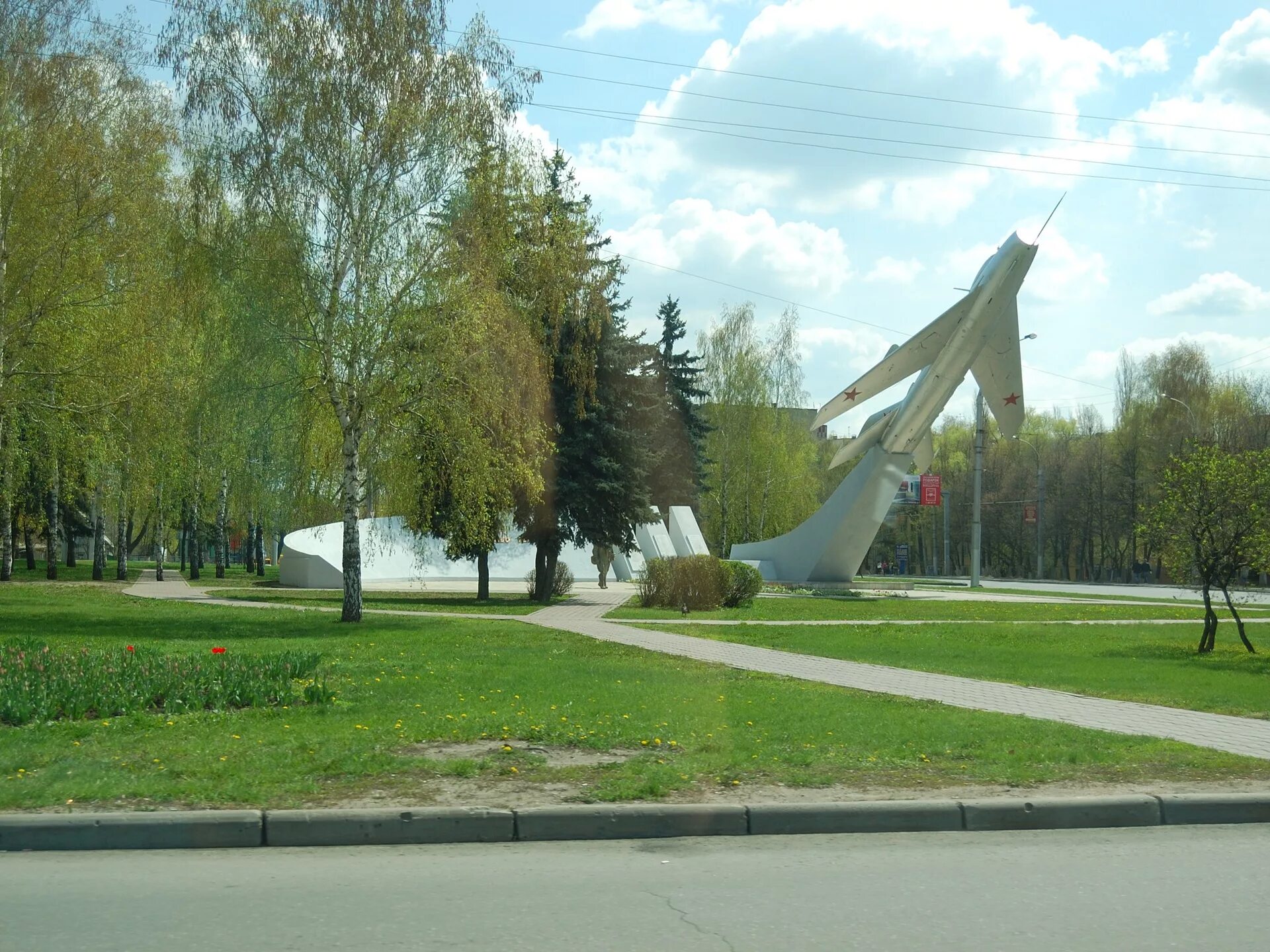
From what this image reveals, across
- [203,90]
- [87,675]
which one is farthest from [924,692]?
[203,90]

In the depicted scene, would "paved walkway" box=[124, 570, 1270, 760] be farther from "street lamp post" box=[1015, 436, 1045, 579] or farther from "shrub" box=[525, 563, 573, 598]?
"street lamp post" box=[1015, 436, 1045, 579]

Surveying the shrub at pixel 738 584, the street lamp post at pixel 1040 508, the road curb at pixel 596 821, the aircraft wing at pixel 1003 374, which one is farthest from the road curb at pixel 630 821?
the street lamp post at pixel 1040 508

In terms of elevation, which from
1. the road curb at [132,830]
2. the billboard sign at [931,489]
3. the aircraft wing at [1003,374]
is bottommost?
the road curb at [132,830]

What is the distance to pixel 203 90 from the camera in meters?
20.5

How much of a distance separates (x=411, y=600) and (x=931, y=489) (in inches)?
1230

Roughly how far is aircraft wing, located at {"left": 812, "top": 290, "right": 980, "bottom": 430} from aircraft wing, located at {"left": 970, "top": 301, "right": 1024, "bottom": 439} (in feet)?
1.66

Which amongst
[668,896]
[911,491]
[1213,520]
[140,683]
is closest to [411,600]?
[1213,520]

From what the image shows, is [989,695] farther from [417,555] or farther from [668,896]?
[417,555]

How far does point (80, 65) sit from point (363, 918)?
21.6 m

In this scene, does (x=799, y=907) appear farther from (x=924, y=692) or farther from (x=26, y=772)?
(x=924, y=692)

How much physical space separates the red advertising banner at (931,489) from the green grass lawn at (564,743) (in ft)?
137

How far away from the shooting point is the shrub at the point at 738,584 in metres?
27.6

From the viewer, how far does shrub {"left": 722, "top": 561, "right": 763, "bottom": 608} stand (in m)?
27.6

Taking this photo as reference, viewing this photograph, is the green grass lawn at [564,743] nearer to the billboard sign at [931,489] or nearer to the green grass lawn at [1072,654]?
the green grass lawn at [1072,654]
